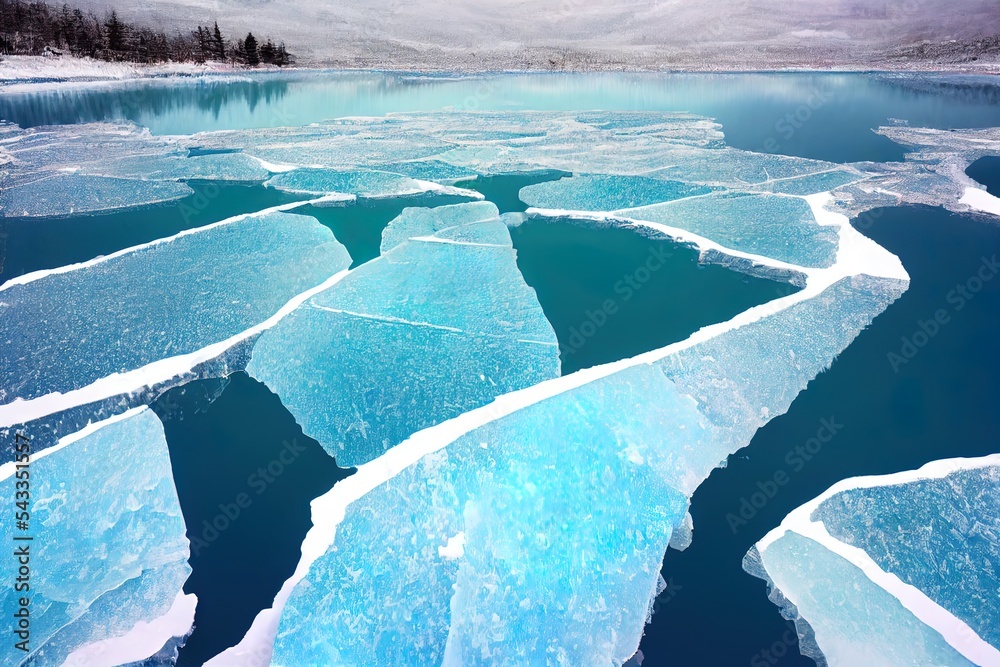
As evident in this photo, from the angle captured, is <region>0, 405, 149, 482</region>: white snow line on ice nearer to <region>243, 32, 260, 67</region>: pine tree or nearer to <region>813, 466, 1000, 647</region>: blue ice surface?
<region>813, 466, 1000, 647</region>: blue ice surface

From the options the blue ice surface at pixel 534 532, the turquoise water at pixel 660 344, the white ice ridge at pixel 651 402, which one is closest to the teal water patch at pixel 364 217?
the turquoise water at pixel 660 344

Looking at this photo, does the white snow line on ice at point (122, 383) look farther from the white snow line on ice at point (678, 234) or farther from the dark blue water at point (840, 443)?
the white snow line on ice at point (678, 234)

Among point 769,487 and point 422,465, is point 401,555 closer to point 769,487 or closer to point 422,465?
point 422,465

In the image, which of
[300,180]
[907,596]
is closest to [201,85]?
[300,180]

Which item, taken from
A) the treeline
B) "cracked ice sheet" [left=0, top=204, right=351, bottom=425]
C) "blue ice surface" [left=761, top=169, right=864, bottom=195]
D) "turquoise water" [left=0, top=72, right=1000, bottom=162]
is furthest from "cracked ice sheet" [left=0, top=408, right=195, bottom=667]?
the treeline

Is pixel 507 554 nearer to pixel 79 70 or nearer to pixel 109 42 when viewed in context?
pixel 79 70

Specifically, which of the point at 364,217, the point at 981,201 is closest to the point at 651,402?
the point at 364,217
